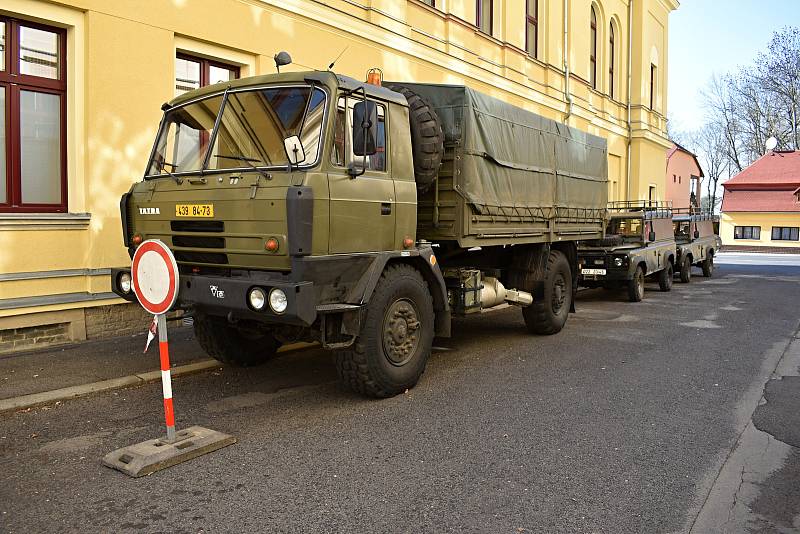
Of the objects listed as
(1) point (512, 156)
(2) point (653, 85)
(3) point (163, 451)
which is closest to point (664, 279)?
(1) point (512, 156)

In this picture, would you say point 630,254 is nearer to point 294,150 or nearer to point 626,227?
point 626,227

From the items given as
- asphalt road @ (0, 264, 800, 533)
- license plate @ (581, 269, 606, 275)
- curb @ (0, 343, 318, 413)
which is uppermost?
license plate @ (581, 269, 606, 275)

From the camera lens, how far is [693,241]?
774 inches

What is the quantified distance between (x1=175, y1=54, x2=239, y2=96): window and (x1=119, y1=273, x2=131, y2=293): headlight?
4.21 m

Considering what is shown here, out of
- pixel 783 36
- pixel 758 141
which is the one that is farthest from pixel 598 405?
pixel 758 141

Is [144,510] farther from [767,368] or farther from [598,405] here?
[767,368]

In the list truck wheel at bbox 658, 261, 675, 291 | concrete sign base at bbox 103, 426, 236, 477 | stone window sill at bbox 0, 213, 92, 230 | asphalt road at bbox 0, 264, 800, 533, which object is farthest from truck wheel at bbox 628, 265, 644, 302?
concrete sign base at bbox 103, 426, 236, 477

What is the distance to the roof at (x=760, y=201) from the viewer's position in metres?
42.8

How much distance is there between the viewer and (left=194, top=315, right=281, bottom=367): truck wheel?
693cm

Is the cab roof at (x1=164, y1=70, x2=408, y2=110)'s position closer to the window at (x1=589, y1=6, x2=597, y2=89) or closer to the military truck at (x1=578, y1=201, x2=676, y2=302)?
the military truck at (x1=578, y1=201, x2=676, y2=302)

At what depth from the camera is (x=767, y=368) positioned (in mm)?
7758

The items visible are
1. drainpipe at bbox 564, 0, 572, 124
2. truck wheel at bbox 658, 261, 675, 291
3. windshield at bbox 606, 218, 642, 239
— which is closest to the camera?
windshield at bbox 606, 218, 642, 239

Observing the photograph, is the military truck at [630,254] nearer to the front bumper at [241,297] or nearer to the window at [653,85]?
the front bumper at [241,297]

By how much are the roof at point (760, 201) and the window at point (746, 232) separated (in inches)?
45.9
